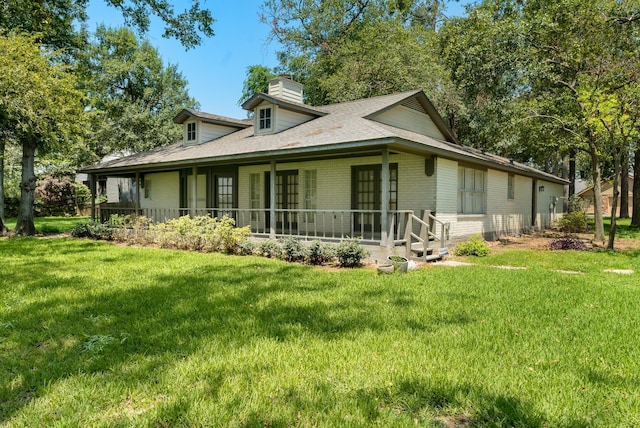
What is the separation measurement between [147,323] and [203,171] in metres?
12.3

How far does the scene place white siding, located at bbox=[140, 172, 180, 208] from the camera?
17.3 m

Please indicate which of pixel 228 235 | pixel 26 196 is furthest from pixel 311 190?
pixel 26 196

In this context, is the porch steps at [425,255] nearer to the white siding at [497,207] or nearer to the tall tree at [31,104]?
the white siding at [497,207]

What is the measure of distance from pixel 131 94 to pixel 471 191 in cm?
2850

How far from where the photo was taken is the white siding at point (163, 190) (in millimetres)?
17312

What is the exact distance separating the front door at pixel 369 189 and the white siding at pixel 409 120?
1.73 metres

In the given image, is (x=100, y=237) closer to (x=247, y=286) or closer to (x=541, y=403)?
(x=247, y=286)

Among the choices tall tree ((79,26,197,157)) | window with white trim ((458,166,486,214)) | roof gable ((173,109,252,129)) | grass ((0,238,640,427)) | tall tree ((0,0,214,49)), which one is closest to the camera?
grass ((0,238,640,427))

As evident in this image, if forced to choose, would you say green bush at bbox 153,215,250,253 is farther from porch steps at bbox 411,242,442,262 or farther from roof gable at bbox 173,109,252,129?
roof gable at bbox 173,109,252,129

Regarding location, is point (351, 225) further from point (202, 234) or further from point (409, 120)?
point (409, 120)

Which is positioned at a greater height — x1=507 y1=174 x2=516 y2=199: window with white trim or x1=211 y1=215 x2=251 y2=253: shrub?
x1=507 y1=174 x2=516 y2=199: window with white trim

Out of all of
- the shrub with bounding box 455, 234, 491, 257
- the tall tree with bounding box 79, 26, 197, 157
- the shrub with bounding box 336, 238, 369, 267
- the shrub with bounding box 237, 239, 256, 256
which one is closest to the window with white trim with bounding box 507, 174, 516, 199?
the shrub with bounding box 455, 234, 491, 257

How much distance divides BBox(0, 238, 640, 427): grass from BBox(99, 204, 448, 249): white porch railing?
245 centimetres

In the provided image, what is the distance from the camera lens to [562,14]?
41.7ft
